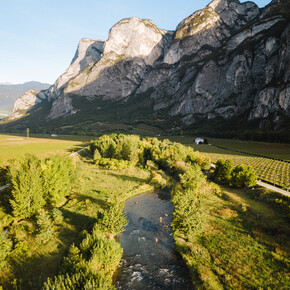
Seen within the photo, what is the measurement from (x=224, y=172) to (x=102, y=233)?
45207mm

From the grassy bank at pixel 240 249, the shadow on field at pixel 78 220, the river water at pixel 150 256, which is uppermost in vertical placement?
the grassy bank at pixel 240 249

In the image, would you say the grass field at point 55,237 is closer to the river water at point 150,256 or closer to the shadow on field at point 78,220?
the shadow on field at point 78,220

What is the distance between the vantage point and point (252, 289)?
22.4m

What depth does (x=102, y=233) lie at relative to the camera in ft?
90.8

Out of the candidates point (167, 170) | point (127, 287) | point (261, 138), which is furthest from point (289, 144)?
point (127, 287)

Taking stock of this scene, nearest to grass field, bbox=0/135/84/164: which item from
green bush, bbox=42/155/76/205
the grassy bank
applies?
green bush, bbox=42/155/76/205

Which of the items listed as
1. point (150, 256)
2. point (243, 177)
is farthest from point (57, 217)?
point (243, 177)

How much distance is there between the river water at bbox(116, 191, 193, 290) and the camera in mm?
24062

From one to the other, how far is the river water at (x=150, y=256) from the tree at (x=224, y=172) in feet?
81.4

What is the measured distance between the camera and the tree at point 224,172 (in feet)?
195

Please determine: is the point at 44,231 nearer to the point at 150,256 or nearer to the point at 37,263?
the point at 37,263

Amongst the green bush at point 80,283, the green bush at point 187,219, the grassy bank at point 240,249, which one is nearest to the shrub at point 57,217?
the green bush at point 80,283

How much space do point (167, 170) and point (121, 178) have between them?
25.0 meters

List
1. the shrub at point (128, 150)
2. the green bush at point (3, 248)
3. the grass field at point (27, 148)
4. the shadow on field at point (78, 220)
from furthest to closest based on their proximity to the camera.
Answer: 1. the shrub at point (128, 150)
2. the grass field at point (27, 148)
3. the shadow on field at point (78, 220)
4. the green bush at point (3, 248)
